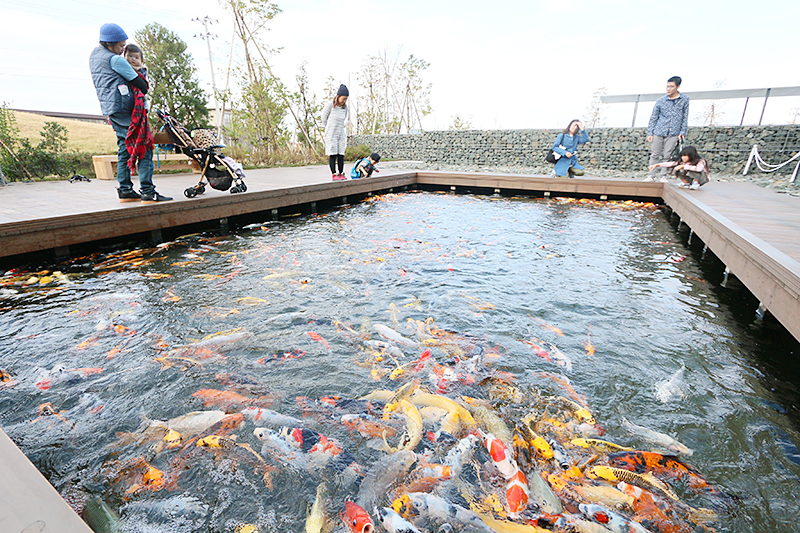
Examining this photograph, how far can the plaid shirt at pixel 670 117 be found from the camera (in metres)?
7.75

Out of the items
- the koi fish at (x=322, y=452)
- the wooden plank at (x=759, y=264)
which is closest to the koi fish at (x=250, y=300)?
the koi fish at (x=322, y=452)

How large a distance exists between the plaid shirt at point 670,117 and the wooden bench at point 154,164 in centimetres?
1008

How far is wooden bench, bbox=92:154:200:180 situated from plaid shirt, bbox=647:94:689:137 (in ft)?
33.1

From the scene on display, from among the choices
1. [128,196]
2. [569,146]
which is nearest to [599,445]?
[128,196]

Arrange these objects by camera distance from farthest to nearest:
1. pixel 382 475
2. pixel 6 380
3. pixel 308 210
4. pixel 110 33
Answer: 1. pixel 308 210
2. pixel 110 33
3. pixel 6 380
4. pixel 382 475

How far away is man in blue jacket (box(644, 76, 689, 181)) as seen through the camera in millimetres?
7730

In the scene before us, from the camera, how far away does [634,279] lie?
4.61 meters

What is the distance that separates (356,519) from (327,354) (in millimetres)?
1359

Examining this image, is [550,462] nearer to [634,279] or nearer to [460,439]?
[460,439]

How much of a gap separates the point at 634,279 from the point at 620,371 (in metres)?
2.21

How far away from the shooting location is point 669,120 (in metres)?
7.97

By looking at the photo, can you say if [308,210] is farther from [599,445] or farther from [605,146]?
[605,146]

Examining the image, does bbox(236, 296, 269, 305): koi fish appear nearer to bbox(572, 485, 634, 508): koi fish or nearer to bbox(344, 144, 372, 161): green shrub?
bbox(572, 485, 634, 508): koi fish

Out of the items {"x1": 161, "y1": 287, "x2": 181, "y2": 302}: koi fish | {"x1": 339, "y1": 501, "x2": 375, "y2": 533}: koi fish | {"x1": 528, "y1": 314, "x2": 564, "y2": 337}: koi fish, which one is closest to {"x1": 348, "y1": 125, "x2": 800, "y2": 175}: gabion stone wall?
Result: {"x1": 528, "y1": 314, "x2": 564, "y2": 337}: koi fish
